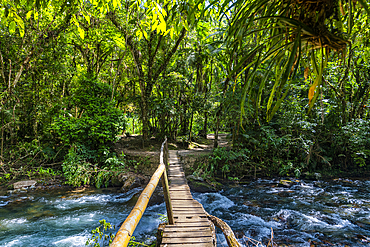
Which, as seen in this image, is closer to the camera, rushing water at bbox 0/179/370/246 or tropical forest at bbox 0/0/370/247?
rushing water at bbox 0/179/370/246

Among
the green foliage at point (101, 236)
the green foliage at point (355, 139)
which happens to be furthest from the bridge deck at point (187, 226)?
the green foliage at point (355, 139)

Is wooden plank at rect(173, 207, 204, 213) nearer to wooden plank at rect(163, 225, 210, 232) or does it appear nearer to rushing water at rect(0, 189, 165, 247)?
wooden plank at rect(163, 225, 210, 232)

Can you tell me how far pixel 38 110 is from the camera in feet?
25.4

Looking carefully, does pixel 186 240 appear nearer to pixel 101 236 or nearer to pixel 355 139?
pixel 101 236

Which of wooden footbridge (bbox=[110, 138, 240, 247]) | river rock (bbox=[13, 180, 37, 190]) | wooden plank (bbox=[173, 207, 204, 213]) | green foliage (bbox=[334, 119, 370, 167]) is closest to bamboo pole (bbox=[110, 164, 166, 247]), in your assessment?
wooden footbridge (bbox=[110, 138, 240, 247])

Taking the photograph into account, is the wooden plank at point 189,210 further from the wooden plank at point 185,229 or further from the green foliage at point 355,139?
the green foliage at point 355,139

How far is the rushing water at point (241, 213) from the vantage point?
3.90 m

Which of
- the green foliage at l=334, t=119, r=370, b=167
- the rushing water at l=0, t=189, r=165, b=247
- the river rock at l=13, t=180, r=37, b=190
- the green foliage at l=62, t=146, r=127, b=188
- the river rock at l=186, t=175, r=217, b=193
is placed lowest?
the rushing water at l=0, t=189, r=165, b=247

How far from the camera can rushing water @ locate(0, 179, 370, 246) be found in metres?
3.90

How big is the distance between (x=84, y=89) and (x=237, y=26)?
7918 mm

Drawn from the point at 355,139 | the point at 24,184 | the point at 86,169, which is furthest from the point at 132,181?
the point at 355,139

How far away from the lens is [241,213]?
491 cm

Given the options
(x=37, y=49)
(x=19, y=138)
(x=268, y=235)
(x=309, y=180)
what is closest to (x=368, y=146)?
(x=309, y=180)

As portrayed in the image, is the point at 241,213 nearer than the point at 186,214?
No
